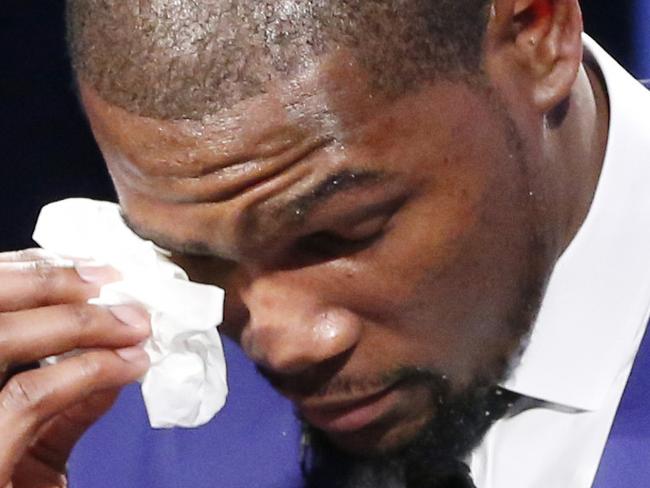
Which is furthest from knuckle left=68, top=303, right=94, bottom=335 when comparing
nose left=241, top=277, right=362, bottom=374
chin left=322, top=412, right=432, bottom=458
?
chin left=322, top=412, right=432, bottom=458

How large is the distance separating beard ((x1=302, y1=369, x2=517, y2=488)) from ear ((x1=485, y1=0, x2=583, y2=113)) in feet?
0.67

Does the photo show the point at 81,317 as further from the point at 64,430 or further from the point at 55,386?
the point at 64,430

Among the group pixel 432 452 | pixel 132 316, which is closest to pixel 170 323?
pixel 132 316

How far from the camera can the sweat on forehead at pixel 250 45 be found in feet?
2.33

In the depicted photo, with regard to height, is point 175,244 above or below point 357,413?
above

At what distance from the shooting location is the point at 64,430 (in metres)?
0.89

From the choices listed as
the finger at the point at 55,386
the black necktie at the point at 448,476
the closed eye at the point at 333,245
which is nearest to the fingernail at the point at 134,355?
the finger at the point at 55,386

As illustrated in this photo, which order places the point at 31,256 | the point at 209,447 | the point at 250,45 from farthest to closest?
the point at 209,447, the point at 31,256, the point at 250,45

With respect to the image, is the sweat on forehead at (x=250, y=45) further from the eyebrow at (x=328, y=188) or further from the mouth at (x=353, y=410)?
the mouth at (x=353, y=410)

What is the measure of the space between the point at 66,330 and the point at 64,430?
15cm

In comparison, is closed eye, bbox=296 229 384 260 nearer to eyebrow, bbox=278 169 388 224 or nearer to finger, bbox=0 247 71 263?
eyebrow, bbox=278 169 388 224

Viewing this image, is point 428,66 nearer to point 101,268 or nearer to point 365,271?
point 365,271

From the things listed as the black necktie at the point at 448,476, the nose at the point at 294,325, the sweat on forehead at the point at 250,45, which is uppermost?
the sweat on forehead at the point at 250,45

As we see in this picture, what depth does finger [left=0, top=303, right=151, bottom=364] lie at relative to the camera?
0.77 m
